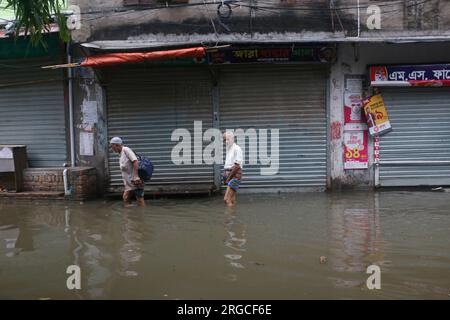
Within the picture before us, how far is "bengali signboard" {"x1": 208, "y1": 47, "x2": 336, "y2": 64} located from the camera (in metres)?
10.7

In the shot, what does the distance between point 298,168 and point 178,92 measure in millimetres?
3181

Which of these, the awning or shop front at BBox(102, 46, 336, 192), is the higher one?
the awning

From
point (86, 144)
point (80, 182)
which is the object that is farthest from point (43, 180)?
point (86, 144)

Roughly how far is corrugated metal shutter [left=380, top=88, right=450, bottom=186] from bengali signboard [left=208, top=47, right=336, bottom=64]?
1857mm

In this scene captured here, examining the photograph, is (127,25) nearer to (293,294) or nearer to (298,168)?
(298,168)

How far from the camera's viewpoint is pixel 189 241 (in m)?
6.60

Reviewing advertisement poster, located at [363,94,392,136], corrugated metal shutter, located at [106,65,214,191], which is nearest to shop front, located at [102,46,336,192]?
corrugated metal shutter, located at [106,65,214,191]

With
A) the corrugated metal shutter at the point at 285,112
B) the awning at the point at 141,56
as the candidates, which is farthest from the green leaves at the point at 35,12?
the corrugated metal shutter at the point at 285,112

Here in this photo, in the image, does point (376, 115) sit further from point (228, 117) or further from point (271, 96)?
point (228, 117)

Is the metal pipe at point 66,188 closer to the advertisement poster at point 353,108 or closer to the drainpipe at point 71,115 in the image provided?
the drainpipe at point 71,115

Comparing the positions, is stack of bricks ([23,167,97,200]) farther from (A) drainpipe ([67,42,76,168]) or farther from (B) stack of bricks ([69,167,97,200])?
(A) drainpipe ([67,42,76,168])

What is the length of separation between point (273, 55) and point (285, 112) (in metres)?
1.30
